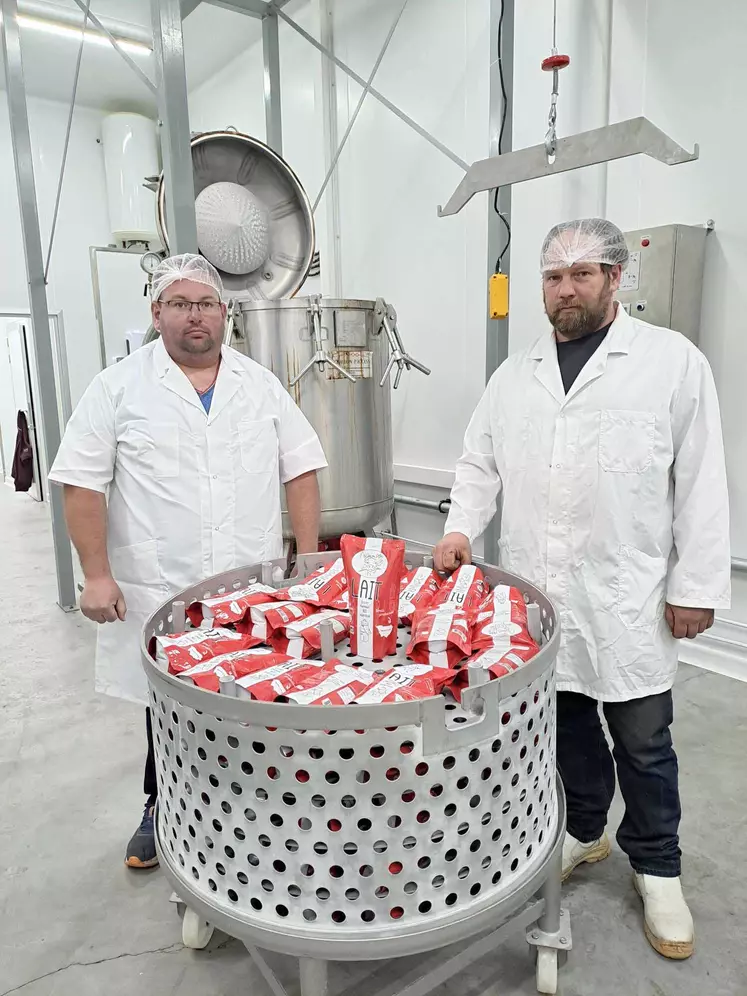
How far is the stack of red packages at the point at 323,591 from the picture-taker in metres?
1.20

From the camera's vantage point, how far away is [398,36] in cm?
372

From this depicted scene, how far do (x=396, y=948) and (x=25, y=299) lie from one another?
253 inches

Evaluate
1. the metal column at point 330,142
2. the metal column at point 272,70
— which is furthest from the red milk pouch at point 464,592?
the metal column at point 272,70

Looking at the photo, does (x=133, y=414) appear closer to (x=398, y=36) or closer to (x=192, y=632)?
(x=192, y=632)

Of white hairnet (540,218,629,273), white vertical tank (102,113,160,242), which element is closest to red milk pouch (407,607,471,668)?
white hairnet (540,218,629,273)

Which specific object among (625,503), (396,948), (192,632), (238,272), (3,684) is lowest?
(3,684)

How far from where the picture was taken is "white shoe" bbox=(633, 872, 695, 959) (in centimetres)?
140

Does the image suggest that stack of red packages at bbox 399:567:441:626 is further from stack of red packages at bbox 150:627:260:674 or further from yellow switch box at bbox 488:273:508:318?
yellow switch box at bbox 488:273:508:318

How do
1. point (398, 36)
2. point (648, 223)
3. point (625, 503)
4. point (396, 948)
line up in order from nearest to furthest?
point (396, 948)
point (625, 503)
point (648, 223)
point (398, 36)

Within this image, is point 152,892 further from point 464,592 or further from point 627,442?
point 627,442

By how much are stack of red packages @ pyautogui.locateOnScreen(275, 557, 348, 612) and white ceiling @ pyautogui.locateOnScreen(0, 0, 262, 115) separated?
4654mm

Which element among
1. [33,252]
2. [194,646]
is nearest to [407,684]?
[194,646]

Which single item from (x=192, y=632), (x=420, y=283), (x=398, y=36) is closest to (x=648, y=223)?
(x=420, y=283)

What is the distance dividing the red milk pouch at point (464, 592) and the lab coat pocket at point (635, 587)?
31 centimetres
